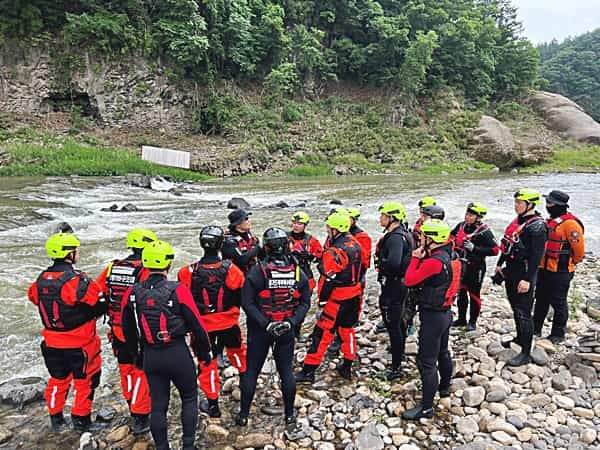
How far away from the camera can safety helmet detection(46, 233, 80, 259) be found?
3.81 meters

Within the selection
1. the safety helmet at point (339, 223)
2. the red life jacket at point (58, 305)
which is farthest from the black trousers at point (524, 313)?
the red life jacket at point (58, 305)

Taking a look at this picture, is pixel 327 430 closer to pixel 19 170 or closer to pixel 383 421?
pixel 383 421

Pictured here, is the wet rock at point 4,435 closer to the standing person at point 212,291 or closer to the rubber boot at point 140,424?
the rubber boot at point 140,424

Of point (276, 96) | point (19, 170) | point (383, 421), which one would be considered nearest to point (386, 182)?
point (276, 96)

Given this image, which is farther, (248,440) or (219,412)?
(219,412)

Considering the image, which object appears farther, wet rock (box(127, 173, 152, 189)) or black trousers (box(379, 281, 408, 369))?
wet rock (box(127, 173, 152, 189))

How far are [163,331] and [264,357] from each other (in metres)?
1.13

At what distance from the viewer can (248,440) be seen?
379cm

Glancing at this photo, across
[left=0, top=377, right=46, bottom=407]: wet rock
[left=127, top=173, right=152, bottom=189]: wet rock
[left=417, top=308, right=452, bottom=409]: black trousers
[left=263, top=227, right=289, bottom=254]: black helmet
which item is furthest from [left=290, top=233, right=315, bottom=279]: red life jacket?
[left=127, top=173, right=152, bottom=189]: wet rock

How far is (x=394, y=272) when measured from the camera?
507 centimetres

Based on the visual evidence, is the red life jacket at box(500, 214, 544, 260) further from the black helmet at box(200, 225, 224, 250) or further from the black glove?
the black helmet at box(200, 225, 224, 250)

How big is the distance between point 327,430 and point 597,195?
75.6 feet

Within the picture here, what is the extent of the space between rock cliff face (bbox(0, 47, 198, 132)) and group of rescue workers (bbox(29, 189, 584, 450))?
1210 inches

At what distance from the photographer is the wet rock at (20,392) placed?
4.45 m
